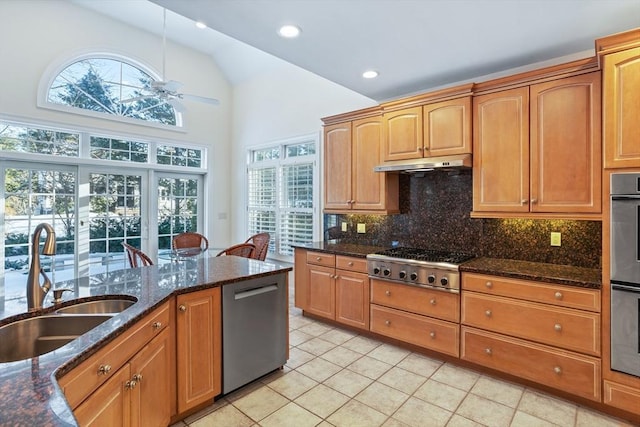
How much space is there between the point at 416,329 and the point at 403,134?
1.94 metres

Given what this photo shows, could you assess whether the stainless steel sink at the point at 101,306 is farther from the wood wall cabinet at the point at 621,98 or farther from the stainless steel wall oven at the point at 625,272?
the wood wall cabinet at the point at 621,98

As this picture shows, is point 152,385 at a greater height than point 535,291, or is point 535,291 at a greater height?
point 535,291

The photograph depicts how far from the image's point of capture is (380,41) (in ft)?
8.48

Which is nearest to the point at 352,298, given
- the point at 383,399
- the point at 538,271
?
the point at 383,399

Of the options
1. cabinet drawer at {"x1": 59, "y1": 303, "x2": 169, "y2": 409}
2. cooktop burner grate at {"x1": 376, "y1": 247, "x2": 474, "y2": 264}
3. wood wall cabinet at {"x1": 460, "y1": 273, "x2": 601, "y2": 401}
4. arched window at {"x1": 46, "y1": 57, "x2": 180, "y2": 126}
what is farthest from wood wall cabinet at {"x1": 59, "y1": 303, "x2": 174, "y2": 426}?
arched window at {"x1": 46, "y1": 57, "x2": 180, "y2": 126}

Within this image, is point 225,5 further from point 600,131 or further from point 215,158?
point 215,158

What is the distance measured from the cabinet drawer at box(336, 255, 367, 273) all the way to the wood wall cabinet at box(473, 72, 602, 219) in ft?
3.96

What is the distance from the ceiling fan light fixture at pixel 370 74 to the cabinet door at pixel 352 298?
2.04 m

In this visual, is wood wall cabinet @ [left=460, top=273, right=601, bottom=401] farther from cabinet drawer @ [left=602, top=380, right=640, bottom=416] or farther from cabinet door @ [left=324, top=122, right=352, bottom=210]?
cabinet door @ [left=324, top=122, right=352, bottom=210]

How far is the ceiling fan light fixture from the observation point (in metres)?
3.19

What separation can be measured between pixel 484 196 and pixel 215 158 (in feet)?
16.6

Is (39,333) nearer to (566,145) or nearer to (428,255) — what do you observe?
(428,255)

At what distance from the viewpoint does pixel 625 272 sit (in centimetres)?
208

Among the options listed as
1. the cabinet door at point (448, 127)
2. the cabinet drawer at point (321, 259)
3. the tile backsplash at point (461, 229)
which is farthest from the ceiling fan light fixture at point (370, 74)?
the cabinet drawer at point (321, 259)
